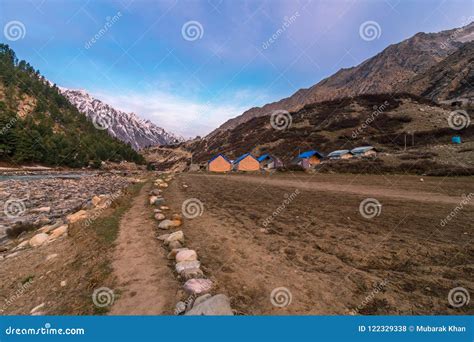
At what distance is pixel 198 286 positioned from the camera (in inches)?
163

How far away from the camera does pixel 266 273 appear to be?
496cm

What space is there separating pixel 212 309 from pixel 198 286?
2.70 feet

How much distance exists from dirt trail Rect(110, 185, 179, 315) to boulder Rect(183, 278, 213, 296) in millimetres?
260

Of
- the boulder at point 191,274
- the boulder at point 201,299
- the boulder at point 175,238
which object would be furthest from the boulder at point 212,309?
the boulder at point 175,238

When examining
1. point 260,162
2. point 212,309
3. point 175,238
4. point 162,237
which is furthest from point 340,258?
point 260,162

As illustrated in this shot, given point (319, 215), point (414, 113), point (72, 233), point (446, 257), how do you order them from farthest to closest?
point (414, 113)
point (319, 215)
point (72, 233)
point (446, 257)

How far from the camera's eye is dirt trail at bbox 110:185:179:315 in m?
3.78

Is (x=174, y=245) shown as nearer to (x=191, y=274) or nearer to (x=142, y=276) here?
(x=142, y=276)

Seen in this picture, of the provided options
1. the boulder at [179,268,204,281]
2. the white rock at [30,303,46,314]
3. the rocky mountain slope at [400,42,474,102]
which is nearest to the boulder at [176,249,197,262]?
the boulder at [179,268,204,281]

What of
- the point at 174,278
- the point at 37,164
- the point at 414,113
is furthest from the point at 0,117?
the point at 414,113

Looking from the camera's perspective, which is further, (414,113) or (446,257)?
(414,113)

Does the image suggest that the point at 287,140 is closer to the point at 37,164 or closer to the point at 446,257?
the point at 446,257

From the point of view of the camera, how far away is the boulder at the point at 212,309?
11.0 feet

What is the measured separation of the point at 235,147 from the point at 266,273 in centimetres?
8845
